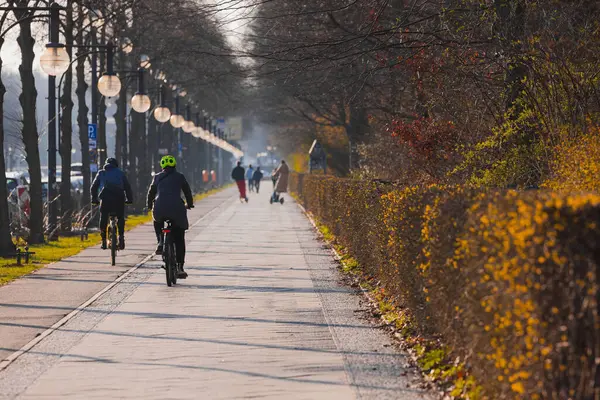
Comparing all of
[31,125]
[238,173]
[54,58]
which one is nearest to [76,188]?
[238,173]

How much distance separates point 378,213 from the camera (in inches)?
614

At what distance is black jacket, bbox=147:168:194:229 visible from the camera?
17.7 meters

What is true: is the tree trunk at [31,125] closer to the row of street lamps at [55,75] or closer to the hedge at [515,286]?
the row of street lamps at [55,75]

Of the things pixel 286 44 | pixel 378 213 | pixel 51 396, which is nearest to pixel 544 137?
pixel 378 213

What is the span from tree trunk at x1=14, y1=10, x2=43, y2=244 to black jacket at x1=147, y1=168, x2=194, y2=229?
10471 millimetres

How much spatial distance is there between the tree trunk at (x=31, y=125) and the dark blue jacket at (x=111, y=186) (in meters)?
6.46

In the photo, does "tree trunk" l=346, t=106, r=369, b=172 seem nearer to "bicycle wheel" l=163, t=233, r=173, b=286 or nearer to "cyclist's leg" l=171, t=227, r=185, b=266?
"cyclist's leg" l=171, t=227, r=185, b=266

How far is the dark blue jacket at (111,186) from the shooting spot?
849 inches

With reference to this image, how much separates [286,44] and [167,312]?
6.67m

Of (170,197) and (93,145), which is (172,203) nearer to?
(170,197)

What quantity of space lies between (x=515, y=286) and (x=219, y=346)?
498 cm

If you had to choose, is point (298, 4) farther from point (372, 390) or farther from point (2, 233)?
point (372, 390)

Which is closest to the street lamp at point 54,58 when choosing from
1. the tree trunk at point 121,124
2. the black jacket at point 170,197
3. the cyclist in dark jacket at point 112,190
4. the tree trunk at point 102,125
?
the cyclist in dark jacket at point 112,190

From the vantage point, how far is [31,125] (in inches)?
1094
